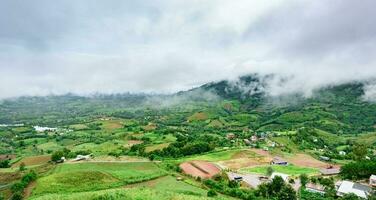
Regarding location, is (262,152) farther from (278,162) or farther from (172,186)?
(172,186)

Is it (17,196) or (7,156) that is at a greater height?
(17,196)

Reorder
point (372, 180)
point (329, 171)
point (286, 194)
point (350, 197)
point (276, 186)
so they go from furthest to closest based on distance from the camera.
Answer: point (329, 171)
point (372, 180)
point (276, 186)
point (286, 194)
point (350, 197)

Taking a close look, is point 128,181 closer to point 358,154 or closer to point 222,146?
point 222,146

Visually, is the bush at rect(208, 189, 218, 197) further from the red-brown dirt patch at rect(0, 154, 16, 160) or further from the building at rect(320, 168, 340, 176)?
the red-brown dirt patch at rect(0, 154, 16, 160)

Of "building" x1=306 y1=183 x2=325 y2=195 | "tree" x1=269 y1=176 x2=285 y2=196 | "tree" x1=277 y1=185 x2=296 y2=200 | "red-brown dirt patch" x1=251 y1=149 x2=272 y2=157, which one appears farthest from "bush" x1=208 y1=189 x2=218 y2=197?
"red-brown dirt patch" x1=251 y1=149 x2=272 y2=157

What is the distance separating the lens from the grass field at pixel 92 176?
64625mm

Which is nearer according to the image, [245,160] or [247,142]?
[245,160]

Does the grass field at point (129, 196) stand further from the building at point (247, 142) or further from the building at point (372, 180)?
the building at point (247, 142)

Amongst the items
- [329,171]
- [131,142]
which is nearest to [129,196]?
[329,171]

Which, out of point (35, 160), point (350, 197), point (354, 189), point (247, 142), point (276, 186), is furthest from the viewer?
point (247, 142)

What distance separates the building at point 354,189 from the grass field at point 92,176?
34.3 m

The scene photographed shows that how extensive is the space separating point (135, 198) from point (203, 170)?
30.2 meters

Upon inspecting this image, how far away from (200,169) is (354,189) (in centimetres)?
3216

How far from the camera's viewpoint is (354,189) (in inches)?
2530
